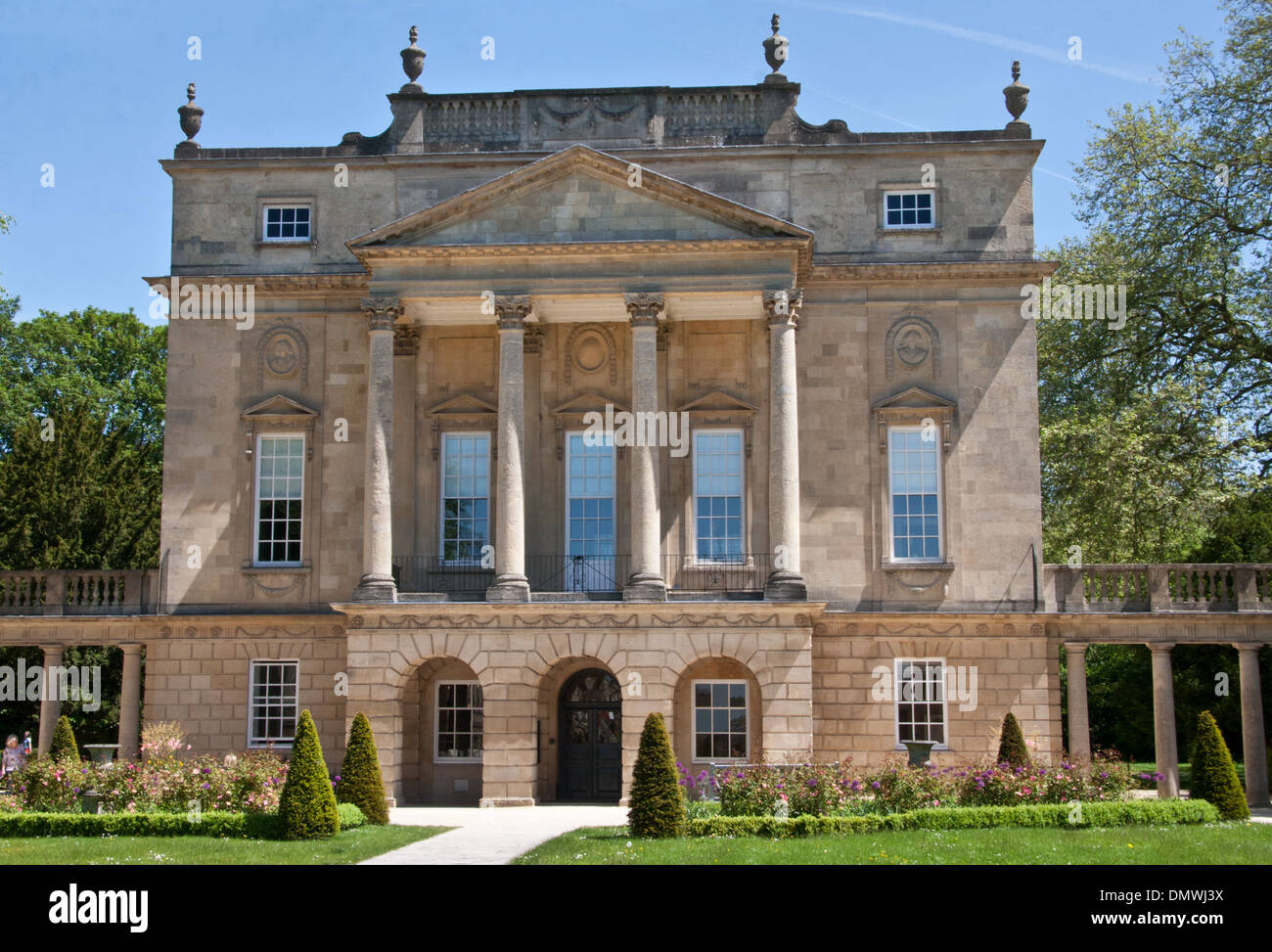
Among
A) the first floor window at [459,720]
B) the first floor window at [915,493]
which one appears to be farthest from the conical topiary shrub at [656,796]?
the first floor window at [915,493]

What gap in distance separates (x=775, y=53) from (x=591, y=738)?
18200 mm

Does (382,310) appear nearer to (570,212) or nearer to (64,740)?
(570,212)

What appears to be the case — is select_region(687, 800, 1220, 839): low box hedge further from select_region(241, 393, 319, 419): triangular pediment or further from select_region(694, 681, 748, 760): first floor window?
select_region(241, 393, 319, 419): triangular pediment

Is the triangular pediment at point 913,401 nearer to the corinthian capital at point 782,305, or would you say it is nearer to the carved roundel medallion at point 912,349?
the carved roundel medallion at point 912,349

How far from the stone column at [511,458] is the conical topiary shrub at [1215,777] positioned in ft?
49.3

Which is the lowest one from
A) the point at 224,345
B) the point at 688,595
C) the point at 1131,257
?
the point at 688,595

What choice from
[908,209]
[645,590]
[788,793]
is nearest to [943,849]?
[788,793]

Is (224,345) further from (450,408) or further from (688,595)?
(688,595)

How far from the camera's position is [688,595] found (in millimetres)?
34875

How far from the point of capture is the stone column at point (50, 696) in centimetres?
3675

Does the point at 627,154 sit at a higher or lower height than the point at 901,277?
higher

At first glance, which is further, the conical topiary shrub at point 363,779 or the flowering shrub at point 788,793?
the conical topiary shrub at point 363,779

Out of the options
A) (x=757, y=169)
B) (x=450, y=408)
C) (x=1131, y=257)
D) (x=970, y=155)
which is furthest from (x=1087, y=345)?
(x=450, y=408)

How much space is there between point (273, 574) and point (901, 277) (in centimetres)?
1771
